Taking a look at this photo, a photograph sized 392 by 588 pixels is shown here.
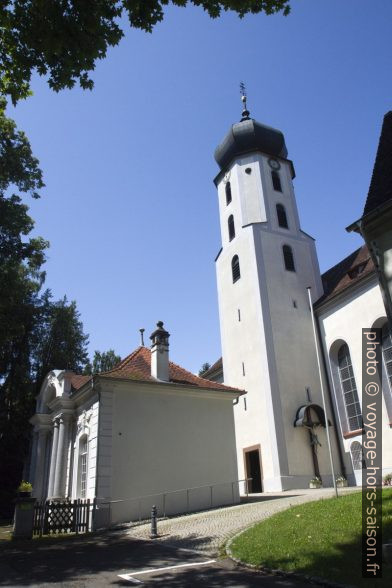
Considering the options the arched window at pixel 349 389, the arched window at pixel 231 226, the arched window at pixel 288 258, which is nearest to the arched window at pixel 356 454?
the arched window at pixel 349 389

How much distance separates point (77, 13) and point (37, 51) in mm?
838

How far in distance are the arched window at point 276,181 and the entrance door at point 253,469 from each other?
56.3ft

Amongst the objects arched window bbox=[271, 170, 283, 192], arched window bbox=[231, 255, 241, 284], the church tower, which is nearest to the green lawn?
the church tower

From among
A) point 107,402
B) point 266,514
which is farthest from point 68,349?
point 266,514

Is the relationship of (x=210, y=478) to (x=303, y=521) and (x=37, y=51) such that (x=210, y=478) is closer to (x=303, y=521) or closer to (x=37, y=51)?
(x=303, y=521)

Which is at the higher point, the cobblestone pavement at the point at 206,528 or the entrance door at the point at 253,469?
the entrance door at the point at 253,469

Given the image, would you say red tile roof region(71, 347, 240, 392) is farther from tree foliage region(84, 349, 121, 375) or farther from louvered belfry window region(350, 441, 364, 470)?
tree foliage region(84, 349, 121, 375)

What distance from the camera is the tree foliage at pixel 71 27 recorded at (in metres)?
6.05

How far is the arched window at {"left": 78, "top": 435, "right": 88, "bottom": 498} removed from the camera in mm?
17422

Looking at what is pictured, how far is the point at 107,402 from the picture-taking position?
16281 mm

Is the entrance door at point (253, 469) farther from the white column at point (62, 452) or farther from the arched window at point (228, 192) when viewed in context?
the arched window at point (228, 192)

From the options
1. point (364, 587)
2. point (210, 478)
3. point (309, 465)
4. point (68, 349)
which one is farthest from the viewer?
point (68, 349)

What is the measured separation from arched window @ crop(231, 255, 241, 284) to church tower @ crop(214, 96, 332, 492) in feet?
0.24

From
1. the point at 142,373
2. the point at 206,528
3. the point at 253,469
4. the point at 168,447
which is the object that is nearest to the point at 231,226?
the point at 142,373
